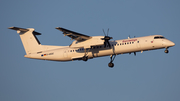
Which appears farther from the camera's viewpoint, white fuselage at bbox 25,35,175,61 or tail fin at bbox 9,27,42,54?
tail fin at bbox 9,27,42,54

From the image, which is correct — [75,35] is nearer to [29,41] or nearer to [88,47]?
[88,47]

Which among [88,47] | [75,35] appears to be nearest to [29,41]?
[75,35]

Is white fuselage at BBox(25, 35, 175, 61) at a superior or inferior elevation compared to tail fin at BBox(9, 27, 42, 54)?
inferior

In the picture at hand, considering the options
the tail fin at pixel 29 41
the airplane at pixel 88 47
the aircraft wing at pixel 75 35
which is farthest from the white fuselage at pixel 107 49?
the aircraft wing at pixel 75 35

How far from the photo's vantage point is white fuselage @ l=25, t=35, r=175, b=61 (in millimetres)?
25328

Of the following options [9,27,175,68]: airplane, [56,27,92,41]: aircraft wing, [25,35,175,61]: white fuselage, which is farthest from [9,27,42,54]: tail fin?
[56,27,92,41]: aircraft wing

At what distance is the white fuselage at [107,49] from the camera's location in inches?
997

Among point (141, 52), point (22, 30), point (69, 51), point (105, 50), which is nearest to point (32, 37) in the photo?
point (22, 30)

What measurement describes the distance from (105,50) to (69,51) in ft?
13.9

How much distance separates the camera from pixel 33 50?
29.6 m

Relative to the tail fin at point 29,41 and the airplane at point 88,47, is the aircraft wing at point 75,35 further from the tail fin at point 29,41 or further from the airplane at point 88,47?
the tail fin at point 29,41

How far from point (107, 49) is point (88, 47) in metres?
2.09

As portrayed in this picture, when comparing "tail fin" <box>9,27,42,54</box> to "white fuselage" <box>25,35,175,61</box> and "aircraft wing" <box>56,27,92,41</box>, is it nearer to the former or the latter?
"white fuselage" <box>25,35,175,61</box>

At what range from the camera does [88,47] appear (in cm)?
2606
